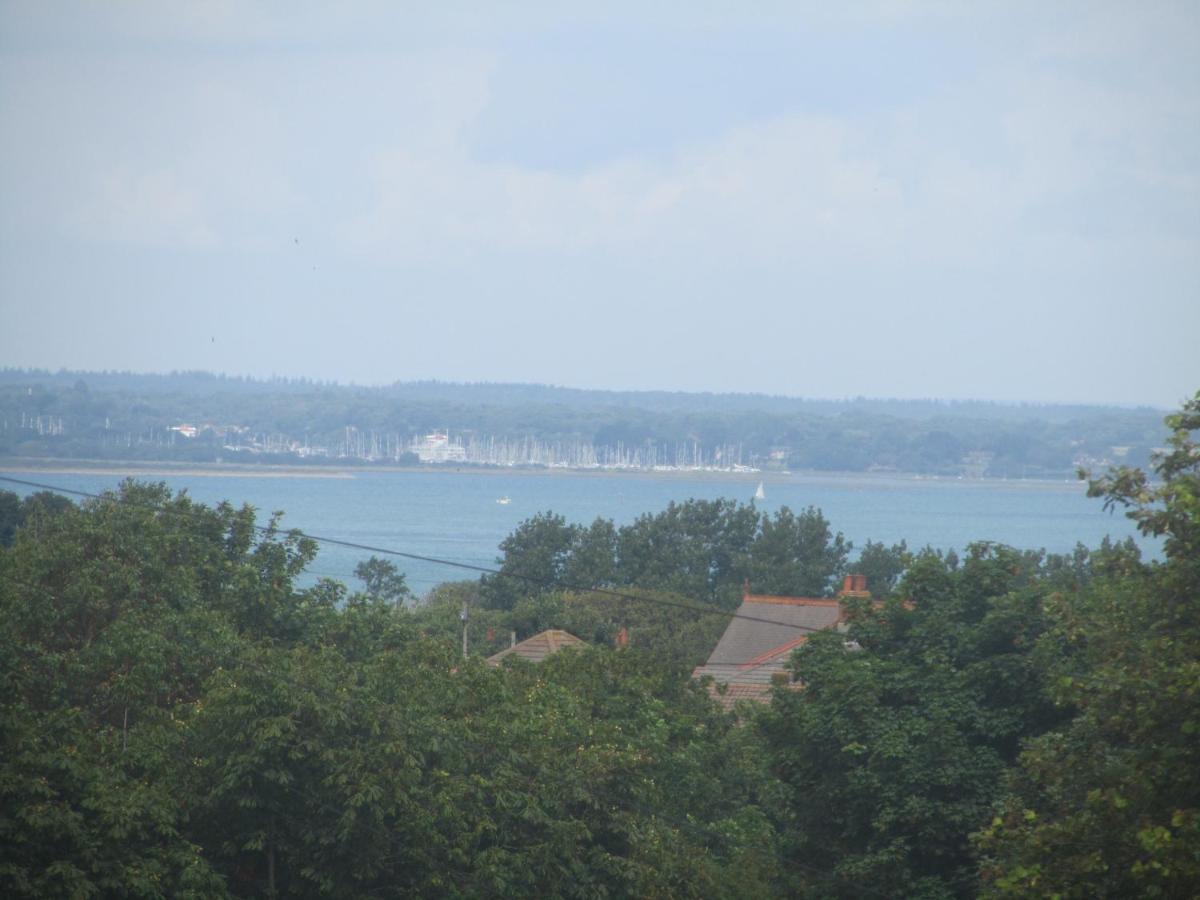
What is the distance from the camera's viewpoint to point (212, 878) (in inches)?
648

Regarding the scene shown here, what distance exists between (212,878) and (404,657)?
7.09 meters

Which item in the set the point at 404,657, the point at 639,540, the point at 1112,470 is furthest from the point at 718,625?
the point at 1112,470

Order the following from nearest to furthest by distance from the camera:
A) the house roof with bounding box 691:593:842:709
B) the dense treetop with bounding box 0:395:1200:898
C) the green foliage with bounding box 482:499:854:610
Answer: the dense treetop with bounding box 0:395:1200:898 < the house roof with bounding box 691:593:842:709 < the green foliage with bounding box 482:499:854:610

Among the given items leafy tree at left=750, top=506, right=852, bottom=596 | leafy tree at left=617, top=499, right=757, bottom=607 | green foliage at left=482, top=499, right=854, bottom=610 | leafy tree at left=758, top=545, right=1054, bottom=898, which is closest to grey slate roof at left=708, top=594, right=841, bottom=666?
leafy tree at left=758, top=545, right=1054, bottom=898

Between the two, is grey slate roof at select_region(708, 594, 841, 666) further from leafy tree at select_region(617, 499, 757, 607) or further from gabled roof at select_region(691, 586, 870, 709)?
leafy tree at select_region(617, 499, 757, 607)

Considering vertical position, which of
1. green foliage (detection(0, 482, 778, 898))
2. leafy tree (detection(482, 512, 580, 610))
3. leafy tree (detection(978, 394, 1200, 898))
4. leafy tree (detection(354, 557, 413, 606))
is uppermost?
leafy tree (detection(978, 394, 1200, 898))

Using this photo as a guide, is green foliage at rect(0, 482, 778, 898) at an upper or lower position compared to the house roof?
upper

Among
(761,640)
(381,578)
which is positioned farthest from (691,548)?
(761,640)

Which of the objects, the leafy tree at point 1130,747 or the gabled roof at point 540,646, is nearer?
the leafy tree at point 1130,747

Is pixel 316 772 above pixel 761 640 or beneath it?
above

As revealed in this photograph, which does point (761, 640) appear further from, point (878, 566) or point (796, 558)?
point (796, 558)

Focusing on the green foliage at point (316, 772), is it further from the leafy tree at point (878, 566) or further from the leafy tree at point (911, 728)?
the leafy tree at point (878, 566)

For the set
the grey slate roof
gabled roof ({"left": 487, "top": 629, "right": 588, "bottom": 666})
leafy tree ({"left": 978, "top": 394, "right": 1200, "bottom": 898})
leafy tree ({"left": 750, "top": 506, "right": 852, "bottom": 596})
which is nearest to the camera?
leafy tree ({"left": 978, "top": 394, "right": 1200, "bottom": 898})

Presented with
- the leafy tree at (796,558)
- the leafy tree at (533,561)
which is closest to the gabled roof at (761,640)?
the leafy tree at (533,561)
